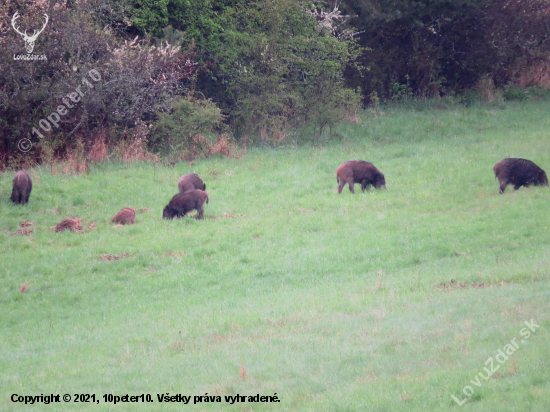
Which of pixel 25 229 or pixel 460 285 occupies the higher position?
pixel 460 285

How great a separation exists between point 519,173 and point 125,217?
1048 centimetres

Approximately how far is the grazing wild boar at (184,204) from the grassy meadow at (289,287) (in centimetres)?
56

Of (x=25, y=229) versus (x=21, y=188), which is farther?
(x=21, y=188)

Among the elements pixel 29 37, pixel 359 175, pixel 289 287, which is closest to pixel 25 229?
pixel 289 287

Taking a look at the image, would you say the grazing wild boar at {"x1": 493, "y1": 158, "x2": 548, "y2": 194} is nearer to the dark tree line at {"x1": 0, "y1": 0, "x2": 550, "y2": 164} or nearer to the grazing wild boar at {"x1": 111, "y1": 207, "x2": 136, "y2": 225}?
the grazing wild boar at {"x1": 111, "y1": 207, "x2": 136, "y2": 225}

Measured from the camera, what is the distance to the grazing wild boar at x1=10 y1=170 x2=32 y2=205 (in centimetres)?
1592

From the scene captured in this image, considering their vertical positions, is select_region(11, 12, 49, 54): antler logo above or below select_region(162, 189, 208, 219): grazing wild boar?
above

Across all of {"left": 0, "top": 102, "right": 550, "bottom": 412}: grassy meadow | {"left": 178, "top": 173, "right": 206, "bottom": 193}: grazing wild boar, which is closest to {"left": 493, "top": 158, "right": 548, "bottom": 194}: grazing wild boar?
{"left": 0, "top": 102, "right": 550, "bottom": 412}: grassy meadow

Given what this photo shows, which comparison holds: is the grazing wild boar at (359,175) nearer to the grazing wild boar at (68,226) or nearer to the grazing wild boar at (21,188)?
the grazing wild boar at (68,226)

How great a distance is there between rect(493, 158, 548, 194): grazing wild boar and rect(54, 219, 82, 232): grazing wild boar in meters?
11.2

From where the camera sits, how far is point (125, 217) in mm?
15125

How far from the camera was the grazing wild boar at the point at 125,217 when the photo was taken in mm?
15097

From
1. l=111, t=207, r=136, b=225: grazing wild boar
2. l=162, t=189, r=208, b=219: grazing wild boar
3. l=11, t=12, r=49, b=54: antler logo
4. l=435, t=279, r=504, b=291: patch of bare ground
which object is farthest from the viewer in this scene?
l=11, t=12, r=49, b=54: antler logo

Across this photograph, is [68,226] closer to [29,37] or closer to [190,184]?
[190,184]
